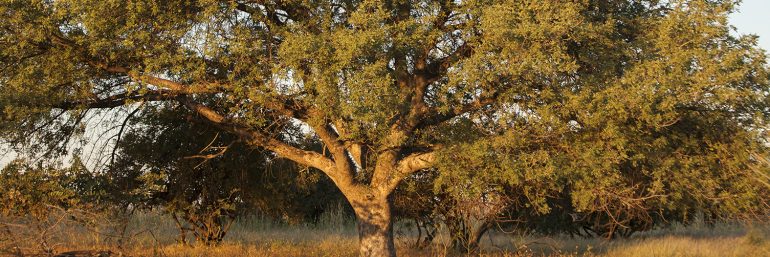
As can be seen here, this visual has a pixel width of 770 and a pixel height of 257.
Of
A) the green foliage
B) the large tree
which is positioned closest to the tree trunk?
the large tree

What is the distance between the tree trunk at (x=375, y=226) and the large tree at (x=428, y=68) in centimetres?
107

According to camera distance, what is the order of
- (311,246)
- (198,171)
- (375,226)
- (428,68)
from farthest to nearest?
(311,246) → (198,171) → (375,226) → (428,68)

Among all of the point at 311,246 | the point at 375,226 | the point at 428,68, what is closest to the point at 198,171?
the point at 311,246

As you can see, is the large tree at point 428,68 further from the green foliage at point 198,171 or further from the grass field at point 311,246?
the green foliage at point 198,171

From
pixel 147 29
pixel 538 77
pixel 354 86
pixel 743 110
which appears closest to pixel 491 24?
pixel 538 77

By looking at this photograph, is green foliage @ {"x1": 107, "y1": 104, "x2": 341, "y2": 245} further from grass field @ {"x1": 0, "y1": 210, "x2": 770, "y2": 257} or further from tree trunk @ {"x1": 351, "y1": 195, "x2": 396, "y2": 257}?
tree trunk @ {"x1": 351, "y1": 195, "x2": 396, "y2": 257}

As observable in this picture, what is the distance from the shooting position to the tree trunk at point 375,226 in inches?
596

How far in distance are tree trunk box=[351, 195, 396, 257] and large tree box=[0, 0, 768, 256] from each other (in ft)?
3.51

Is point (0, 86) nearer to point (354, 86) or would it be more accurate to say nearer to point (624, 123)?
point (354, 86)

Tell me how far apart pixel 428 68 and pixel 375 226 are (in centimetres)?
317

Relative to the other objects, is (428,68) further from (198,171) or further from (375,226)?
(198,171)

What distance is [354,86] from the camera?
37.4ft

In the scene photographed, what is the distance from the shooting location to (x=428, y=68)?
576 inches

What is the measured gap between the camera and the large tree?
11.7 m
